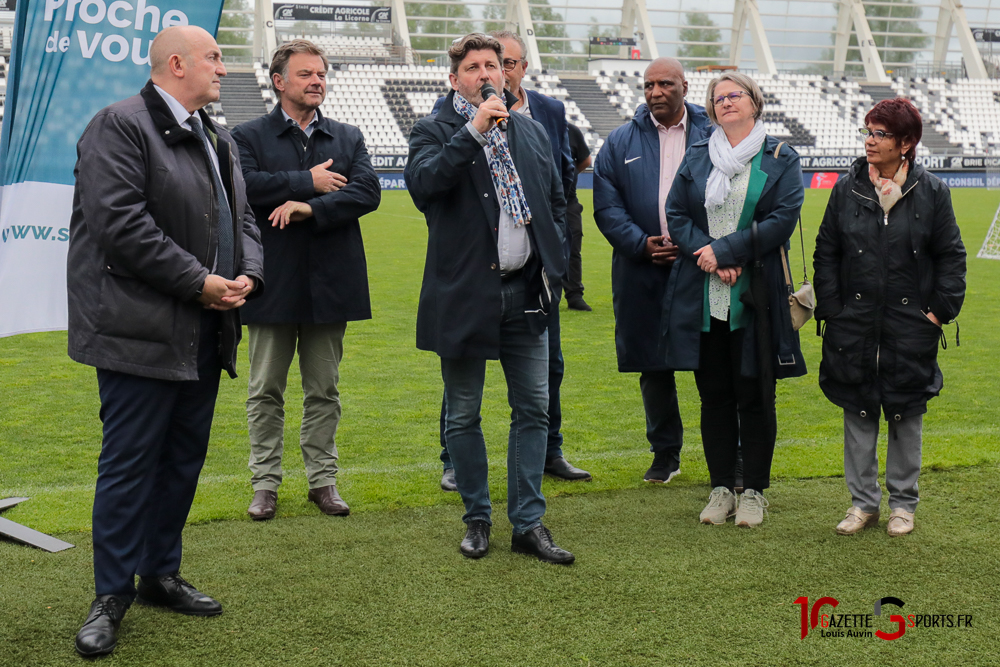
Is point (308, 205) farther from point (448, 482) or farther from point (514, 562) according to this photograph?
point (514, 562)

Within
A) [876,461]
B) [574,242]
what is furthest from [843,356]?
[574,242]

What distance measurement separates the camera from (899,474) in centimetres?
376

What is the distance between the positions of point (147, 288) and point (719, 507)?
2349 millimetres

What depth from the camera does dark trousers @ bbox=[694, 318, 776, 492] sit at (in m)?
3.85

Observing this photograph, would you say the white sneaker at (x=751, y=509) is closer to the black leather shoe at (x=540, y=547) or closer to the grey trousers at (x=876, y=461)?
the grey trousers at (x=876, y=461)

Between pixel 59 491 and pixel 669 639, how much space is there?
2876 mm

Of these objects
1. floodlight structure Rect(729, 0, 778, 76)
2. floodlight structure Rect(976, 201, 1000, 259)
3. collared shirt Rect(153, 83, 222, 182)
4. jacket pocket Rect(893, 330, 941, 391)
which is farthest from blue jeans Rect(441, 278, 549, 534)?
floodlight structure Rect(729, 0, 778, 76)

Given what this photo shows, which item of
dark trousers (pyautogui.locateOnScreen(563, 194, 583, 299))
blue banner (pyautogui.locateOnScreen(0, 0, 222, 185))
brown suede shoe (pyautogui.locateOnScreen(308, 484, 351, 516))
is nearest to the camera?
blue banner (pyautogui.locateOnScreen(0, 0, 222, 185))

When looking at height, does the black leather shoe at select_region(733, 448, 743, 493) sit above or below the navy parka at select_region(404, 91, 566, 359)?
below

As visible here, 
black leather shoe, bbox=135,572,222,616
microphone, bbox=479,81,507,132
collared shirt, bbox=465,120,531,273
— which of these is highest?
microphone, bbox=479,81,507,132

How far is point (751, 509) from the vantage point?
3873 mm

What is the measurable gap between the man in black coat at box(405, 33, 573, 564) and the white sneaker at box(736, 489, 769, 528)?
0.82m

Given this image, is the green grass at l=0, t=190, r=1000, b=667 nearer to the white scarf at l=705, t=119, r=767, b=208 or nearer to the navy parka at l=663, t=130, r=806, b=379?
the navy parka at l=663, t=130, r=806, b=379

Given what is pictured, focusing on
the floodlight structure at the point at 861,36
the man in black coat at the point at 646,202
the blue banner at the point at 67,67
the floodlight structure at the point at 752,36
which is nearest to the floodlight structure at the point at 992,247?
the man in black coat at the point at 646,202
